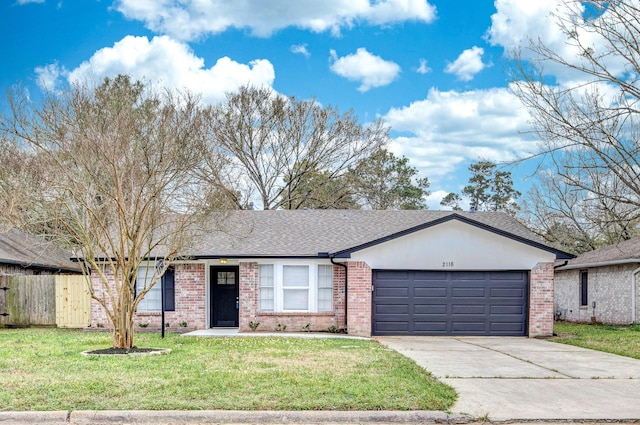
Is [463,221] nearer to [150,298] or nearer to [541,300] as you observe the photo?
[541,300]

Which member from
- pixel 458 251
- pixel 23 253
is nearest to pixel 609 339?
pixel 458 251

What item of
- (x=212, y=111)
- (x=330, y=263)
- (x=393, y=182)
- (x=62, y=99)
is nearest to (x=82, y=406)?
(x=62, y=99)

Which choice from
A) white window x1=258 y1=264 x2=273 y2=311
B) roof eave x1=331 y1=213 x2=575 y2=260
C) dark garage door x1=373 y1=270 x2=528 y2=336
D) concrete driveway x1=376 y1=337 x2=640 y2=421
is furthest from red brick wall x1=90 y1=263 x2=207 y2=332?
concrete driveway x1=376 y1=337 x2=640 y2=421

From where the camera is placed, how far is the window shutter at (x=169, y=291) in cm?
2097

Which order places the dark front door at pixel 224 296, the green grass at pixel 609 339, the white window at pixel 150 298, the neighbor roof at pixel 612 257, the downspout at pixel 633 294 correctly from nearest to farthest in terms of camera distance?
the green grass at pixel 609 339 < the white window at pixel 150 298 < the dark front door at pixel 224 296 < the neighbor roof at pixel 612 257 < the downspout at pixel 633 294

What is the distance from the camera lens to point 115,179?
13.1m

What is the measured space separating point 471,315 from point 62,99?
13.4m

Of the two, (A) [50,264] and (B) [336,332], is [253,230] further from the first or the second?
(A) [50,264]

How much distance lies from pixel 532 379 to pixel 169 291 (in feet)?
43.4

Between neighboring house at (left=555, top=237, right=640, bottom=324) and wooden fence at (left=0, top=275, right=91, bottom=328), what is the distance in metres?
16.2

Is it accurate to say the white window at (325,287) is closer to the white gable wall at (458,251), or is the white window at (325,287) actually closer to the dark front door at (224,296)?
the white gable wall at (458,251)

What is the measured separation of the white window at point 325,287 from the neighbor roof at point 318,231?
2.02ft

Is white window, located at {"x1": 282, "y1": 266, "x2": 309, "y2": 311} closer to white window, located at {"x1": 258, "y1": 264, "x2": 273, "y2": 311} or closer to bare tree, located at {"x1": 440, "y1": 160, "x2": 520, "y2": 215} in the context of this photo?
white window, located at {"x1": 258, "y1": 264, "x2": 273, "y2": 311}

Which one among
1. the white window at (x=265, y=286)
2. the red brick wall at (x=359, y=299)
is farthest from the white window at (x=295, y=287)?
the red brick wall at (x=359, y=299)
